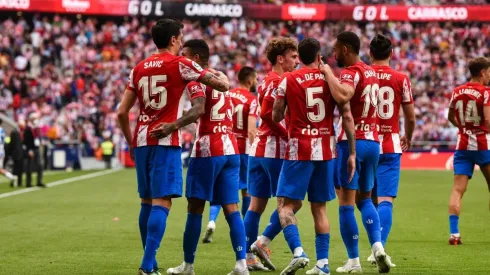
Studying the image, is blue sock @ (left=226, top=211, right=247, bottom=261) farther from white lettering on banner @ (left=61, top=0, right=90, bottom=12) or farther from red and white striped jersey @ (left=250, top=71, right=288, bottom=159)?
white lettering on banner @ (left=61, top=0, right=90, bottom=12)

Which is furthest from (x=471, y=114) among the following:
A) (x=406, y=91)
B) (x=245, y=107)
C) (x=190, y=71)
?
(x=190, y=71)

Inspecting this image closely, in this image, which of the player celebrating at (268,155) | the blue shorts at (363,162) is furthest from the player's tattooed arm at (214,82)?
the blue shorts at (363,162)

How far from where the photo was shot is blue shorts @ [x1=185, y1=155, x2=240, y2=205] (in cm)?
998

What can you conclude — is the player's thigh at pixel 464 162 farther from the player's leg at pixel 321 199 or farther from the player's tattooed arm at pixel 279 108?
the player's tattooed arm at pixel 279 108

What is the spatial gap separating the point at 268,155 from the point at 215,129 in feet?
3.16

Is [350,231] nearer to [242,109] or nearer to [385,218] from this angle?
[385,218]

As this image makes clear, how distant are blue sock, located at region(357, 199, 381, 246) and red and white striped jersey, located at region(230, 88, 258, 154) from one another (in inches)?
97.0

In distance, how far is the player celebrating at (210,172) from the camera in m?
9.97

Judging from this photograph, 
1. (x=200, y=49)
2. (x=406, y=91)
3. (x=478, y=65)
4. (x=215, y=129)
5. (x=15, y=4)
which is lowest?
(x=215, y=129)

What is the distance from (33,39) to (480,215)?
3481 centimetres

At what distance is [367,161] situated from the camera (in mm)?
10797

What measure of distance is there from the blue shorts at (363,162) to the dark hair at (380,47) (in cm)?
109

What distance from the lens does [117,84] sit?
4822 cm

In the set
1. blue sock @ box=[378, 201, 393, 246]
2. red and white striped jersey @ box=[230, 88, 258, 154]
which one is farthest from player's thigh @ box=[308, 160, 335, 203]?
red and white striped jersey @ box=[230, 88, 258, 154]
